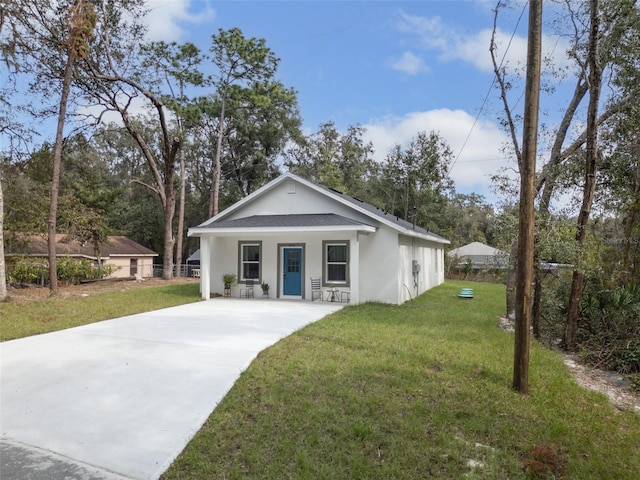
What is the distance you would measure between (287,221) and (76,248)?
1930 centimetres

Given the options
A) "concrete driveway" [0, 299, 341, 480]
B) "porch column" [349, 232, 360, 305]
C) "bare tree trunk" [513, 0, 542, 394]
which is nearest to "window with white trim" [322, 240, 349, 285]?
"porch column" [349, 232, 360, 305]

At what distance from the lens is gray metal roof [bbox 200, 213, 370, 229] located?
11930 millimetres

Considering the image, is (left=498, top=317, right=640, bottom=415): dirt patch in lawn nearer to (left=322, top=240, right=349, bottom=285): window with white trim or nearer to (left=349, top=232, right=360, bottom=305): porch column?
(left=349, top=232, right=360, bottom=305): porch column

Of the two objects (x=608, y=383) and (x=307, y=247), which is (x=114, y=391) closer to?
(x=608, y=383)

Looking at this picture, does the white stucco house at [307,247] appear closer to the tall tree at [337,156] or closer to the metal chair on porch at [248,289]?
the metal chair on porch at [248,289]

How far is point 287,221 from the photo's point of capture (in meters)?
12.7

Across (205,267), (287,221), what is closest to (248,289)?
(205,267)

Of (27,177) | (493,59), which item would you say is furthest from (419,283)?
(27,177)

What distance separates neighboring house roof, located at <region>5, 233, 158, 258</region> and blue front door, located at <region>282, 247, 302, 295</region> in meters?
14.1

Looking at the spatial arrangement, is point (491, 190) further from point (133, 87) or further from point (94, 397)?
point (133, 87)

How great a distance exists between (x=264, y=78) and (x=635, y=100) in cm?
2218

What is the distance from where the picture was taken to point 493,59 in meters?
10.4

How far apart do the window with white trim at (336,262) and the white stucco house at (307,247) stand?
3cm

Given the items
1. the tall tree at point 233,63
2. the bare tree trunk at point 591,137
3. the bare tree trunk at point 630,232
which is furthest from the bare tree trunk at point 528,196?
the tall tree at point 233,63
